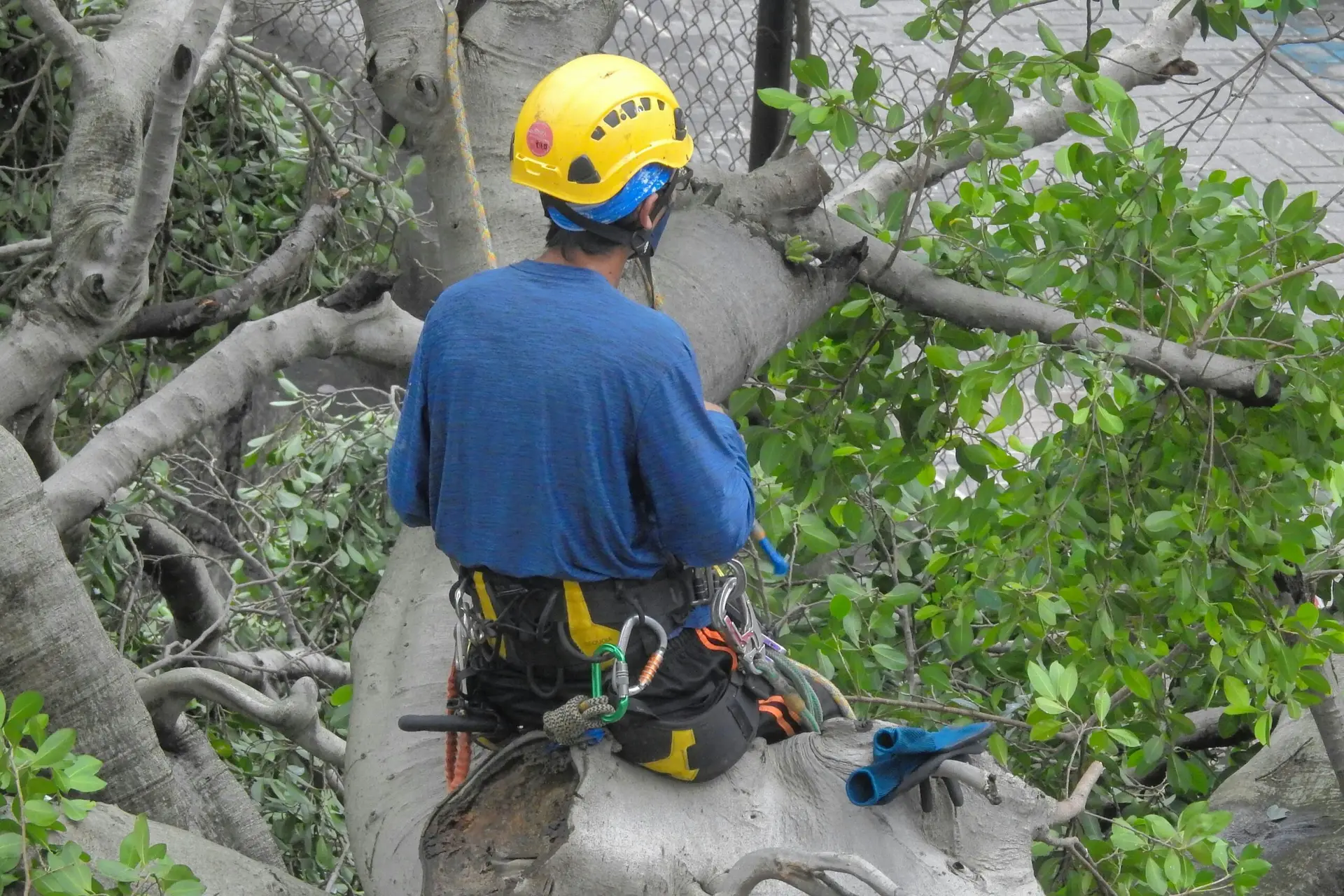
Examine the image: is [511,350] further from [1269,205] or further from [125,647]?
[125,647]

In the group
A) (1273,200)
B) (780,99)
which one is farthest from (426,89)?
(1273,200)

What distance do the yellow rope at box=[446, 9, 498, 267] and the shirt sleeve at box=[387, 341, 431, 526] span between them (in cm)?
60

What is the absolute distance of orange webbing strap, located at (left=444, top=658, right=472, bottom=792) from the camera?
7.50ft

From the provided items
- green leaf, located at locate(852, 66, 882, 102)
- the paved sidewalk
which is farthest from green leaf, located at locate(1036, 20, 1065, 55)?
the paved sidewalk

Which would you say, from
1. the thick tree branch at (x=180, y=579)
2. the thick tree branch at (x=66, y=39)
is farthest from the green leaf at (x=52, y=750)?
the thick tree branch at (x=180, y=579)

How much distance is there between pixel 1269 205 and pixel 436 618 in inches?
80.4

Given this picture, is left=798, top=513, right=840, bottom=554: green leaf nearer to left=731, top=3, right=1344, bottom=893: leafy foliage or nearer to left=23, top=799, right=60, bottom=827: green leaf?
left=731, top=3, right=1344, bottom=893: leafy foliage

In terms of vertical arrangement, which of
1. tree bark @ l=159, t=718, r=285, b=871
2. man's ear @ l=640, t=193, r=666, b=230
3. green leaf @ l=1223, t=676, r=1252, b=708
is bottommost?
tree bark @ l=159, t=718, r=285, b=871

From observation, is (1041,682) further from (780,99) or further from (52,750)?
(52,750)

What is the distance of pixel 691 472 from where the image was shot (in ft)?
6.61

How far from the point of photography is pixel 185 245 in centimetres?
509

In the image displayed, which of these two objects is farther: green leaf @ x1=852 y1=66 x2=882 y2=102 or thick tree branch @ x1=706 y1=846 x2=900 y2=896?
green leaf @ x1=852 y1=66 x2=882 y2=102

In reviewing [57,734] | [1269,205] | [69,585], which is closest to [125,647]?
[69,585]

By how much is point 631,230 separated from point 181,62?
→ 1.01 metres
